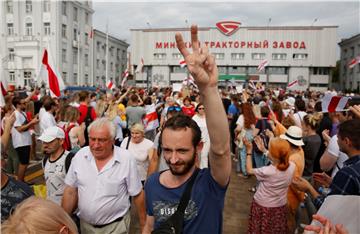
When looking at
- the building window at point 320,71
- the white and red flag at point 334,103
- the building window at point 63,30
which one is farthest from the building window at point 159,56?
the white and red flag at point 334,103

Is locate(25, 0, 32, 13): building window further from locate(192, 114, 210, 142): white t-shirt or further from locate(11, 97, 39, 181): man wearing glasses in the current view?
locate(192, 114, 210, 142): white t-shirt

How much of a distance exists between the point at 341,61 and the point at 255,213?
5985 cm

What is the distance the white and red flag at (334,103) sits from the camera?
142 inches

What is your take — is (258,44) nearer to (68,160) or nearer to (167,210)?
(68,160)

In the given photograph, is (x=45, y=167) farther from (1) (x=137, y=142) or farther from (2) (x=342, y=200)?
(2) (x=342, y=200)

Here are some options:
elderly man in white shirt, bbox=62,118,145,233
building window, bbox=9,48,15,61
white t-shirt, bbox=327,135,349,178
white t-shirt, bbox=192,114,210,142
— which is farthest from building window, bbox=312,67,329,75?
elderly man in white shirt, bbox=62,118,145,233

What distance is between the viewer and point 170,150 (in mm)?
Result: 1740

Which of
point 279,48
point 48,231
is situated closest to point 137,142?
point 48,231

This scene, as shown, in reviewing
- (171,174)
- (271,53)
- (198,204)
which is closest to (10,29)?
(271,53)

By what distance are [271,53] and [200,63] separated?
2050 inches

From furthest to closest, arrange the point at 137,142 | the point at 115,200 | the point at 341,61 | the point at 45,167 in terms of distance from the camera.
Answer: the point at 341,61 → the point at 137,142 → the point at 45,167 → the point at 115,200

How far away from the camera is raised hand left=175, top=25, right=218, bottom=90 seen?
4.73 ft

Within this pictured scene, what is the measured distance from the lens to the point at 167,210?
1.80 m

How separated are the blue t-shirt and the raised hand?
588 mm
